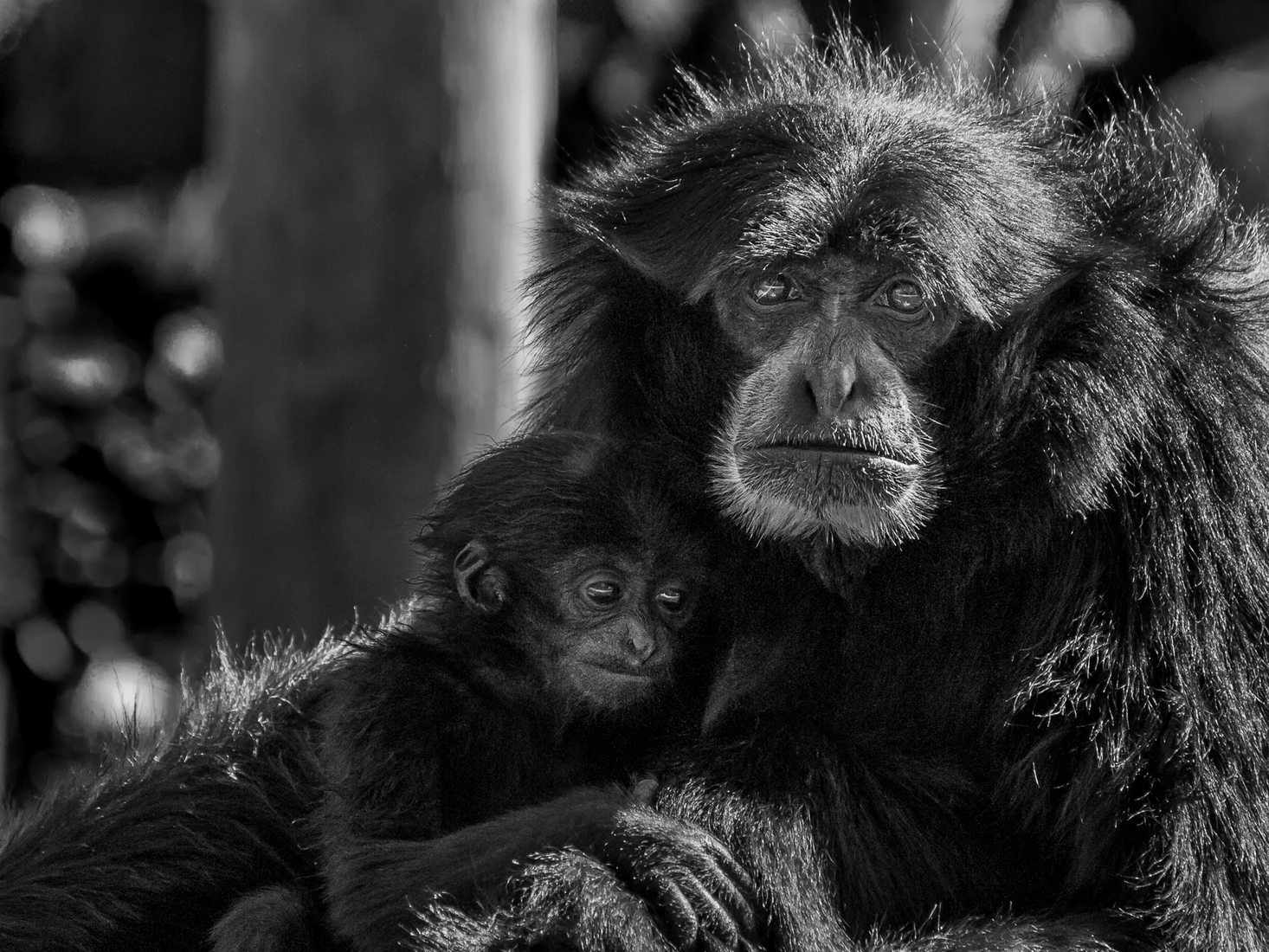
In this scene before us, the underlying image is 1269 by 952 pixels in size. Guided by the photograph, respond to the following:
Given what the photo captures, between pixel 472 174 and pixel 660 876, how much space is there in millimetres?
4991

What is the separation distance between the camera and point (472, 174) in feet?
27.1

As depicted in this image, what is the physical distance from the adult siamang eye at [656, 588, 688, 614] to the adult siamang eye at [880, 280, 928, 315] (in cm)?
103

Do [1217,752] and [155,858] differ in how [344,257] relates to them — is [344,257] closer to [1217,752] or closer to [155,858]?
[155,858]

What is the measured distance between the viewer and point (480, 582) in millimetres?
5113

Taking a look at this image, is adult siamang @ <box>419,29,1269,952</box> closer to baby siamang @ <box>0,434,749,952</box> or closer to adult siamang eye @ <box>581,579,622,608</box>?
baby siamang @ <box>0,434,749,952</box>

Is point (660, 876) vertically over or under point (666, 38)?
under

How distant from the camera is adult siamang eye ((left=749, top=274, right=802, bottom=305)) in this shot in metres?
5.02

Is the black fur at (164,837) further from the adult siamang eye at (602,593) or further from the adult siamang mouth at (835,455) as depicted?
the adult siamang mouth at (835,455)

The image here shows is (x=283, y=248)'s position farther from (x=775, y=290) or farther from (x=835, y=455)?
(x=835, y=455)

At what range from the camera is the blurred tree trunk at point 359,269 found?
8172 mm

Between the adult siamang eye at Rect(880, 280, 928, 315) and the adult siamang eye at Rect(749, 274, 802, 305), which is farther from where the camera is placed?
the adult siamang eye at Rect(749, 274, 802, 305)

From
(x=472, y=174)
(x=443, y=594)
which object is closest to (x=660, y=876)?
(x=443, y=594)

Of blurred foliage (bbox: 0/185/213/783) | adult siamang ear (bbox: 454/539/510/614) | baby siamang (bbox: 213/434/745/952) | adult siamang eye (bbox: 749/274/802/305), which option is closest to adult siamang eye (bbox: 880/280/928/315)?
adult siamang eye (bbox: 749/274/802/305)

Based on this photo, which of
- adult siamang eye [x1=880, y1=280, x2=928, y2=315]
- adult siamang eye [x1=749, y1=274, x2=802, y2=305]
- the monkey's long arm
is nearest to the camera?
the monkey's long arm
